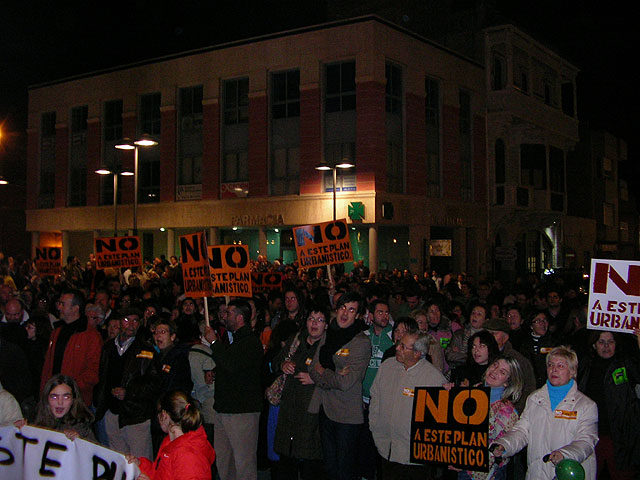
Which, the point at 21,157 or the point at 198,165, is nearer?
the point at 198,165

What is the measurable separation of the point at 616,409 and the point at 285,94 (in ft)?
85.6

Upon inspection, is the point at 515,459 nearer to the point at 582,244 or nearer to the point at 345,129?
the point at 345,129

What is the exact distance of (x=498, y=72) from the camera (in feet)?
118

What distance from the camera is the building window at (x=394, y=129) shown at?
96.7 feet

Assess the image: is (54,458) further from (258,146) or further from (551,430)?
(258,146)

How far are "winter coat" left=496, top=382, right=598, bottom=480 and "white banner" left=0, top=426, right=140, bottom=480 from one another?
118 inches

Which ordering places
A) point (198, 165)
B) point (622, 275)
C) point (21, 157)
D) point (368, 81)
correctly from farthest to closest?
point (21, 157)
point (198, 165)
point (368, 81)
point (622, 275)

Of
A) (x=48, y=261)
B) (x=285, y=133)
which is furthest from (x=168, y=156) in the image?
(x=48, y=261)

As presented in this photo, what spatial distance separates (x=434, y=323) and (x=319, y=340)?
349 centimetres

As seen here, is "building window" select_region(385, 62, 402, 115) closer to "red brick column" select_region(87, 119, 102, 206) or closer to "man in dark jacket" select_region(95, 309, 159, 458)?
"red brick column" select_region(87, 119, 102, 206)

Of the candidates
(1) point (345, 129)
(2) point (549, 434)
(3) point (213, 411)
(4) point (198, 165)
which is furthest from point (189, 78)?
(2) point (549, 434)

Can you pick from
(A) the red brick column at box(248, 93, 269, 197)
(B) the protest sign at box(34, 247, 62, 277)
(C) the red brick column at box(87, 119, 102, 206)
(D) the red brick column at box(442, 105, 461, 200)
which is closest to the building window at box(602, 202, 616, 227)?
(D) the red brick column at box(442, 105, 461, 200)

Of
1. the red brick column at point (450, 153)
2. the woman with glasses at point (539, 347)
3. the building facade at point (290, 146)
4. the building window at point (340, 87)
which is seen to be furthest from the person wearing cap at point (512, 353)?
the red brick column at point (450, 153)

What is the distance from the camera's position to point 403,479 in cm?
595
